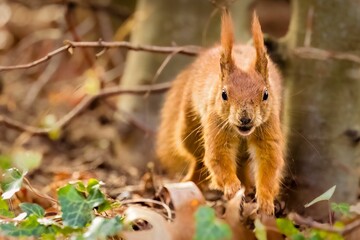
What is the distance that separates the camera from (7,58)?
257 inches

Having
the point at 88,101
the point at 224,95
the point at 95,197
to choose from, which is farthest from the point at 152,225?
the point at 88,101

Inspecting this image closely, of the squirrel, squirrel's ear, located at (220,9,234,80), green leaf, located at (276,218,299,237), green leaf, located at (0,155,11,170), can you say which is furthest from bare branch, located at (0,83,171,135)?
green leaf, located at (276,218,299,237)

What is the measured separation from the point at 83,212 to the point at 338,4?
1669 mm

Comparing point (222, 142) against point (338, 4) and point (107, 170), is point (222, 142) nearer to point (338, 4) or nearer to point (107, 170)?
point (338, 4)

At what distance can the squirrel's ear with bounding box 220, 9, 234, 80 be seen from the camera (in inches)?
121

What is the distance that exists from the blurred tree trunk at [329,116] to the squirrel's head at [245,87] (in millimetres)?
532

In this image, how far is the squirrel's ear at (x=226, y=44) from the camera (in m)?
3.06

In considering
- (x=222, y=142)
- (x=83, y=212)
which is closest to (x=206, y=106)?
(x=222, y=142)

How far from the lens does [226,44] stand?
3.10 meters

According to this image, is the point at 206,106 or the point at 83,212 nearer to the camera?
the point at 83,212

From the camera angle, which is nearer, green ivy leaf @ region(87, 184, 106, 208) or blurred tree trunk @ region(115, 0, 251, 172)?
green ivy leaf @ region(87, 184, 106, 208)

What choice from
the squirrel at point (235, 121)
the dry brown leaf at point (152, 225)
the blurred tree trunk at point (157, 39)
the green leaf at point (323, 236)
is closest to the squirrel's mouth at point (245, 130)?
the squirrel at point (235, 121)

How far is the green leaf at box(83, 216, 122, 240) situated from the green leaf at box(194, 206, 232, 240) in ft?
0.93

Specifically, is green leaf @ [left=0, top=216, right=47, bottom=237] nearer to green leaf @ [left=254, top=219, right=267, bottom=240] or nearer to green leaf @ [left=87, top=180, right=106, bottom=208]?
green leaf @ [left=87, top=180, right=106, bottom=208]
